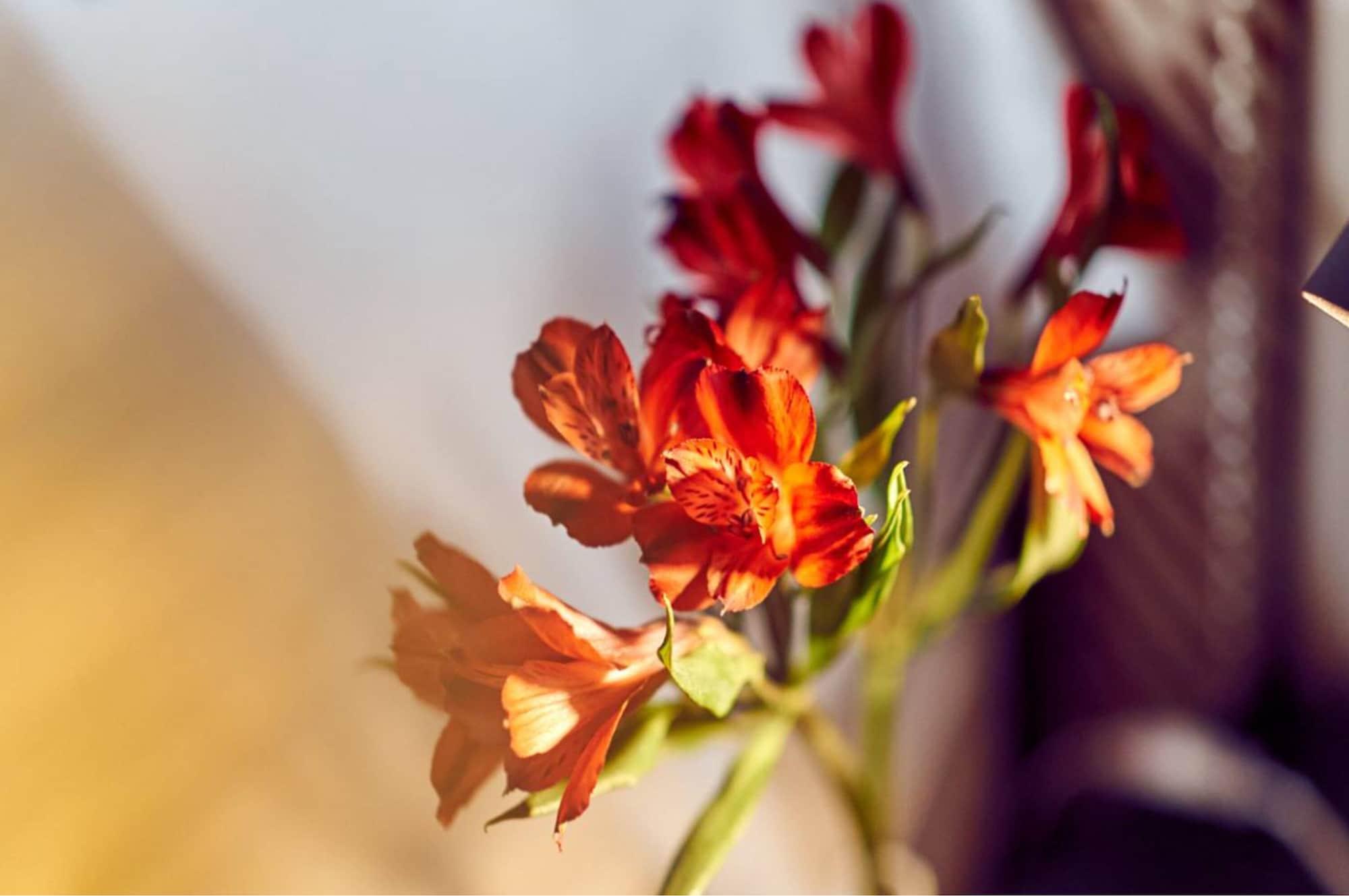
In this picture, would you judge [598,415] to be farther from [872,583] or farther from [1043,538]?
[1043,538]

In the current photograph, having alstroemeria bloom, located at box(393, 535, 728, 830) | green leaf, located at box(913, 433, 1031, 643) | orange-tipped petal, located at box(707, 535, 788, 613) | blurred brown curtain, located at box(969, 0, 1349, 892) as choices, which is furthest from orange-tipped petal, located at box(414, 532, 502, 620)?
blurred brown curtain, located at box(969, 0, 1349, 892)

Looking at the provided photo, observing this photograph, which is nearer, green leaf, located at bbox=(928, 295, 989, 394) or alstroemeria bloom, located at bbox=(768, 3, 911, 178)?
green leaf, located at bbox=(928, 295, 989, 394)

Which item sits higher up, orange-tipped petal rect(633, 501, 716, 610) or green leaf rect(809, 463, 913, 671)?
orange-tipped petal rect(633, 501, 716, 610)

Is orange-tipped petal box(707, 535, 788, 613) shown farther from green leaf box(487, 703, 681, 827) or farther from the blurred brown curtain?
the blurred brown curtain

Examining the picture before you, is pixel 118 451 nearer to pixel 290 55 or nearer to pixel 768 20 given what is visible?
pixel 290 55

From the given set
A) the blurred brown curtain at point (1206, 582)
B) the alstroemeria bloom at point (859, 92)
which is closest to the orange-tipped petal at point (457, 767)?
the alstroemeria bloom at point (859, 92)

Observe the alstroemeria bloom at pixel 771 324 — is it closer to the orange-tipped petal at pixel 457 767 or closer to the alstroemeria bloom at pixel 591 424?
the alstroemeria bloom at pixel 591 424

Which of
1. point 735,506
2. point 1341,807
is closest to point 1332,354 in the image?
point 1341,807
